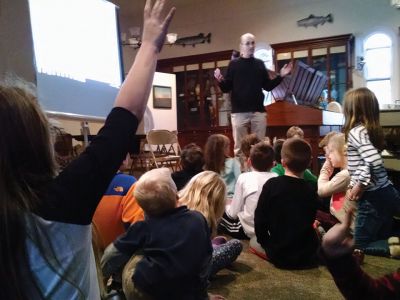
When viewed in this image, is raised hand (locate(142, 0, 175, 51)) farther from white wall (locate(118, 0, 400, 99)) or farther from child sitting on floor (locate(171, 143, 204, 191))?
white wall (locate(118, 0, 400, 99))

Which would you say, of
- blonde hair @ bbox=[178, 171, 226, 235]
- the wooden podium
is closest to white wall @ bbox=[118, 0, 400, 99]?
the wooden podium

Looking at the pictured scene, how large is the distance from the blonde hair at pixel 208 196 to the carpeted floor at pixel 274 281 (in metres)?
0.30

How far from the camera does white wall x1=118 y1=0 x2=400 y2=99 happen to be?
683 centimetres

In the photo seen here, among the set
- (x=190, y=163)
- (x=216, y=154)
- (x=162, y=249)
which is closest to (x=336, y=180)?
(x=216, y=154)

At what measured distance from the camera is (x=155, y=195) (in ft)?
4.65

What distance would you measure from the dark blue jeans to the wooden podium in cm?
186

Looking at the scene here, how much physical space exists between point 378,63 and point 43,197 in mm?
7376

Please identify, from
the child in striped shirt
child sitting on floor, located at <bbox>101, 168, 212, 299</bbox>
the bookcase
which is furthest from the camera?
the bookcase

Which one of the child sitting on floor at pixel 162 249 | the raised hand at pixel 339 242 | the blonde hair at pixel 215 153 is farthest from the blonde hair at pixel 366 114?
the raised hand at pixel 339 242

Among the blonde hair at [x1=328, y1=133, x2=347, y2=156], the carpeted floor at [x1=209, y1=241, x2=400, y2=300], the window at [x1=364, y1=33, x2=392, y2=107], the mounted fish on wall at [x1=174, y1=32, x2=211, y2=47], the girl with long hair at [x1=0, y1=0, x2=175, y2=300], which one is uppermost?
the mounted fish on wall at [x1=174, y1=32, x2=211, y2=47]

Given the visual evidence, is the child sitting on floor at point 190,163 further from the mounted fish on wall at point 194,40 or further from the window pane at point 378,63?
the mounted fish on wall at point 194,40

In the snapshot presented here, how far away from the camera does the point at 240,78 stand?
3732 mm

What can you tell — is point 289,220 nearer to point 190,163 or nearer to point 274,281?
point 274,281

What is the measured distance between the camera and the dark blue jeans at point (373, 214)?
2.32 m
